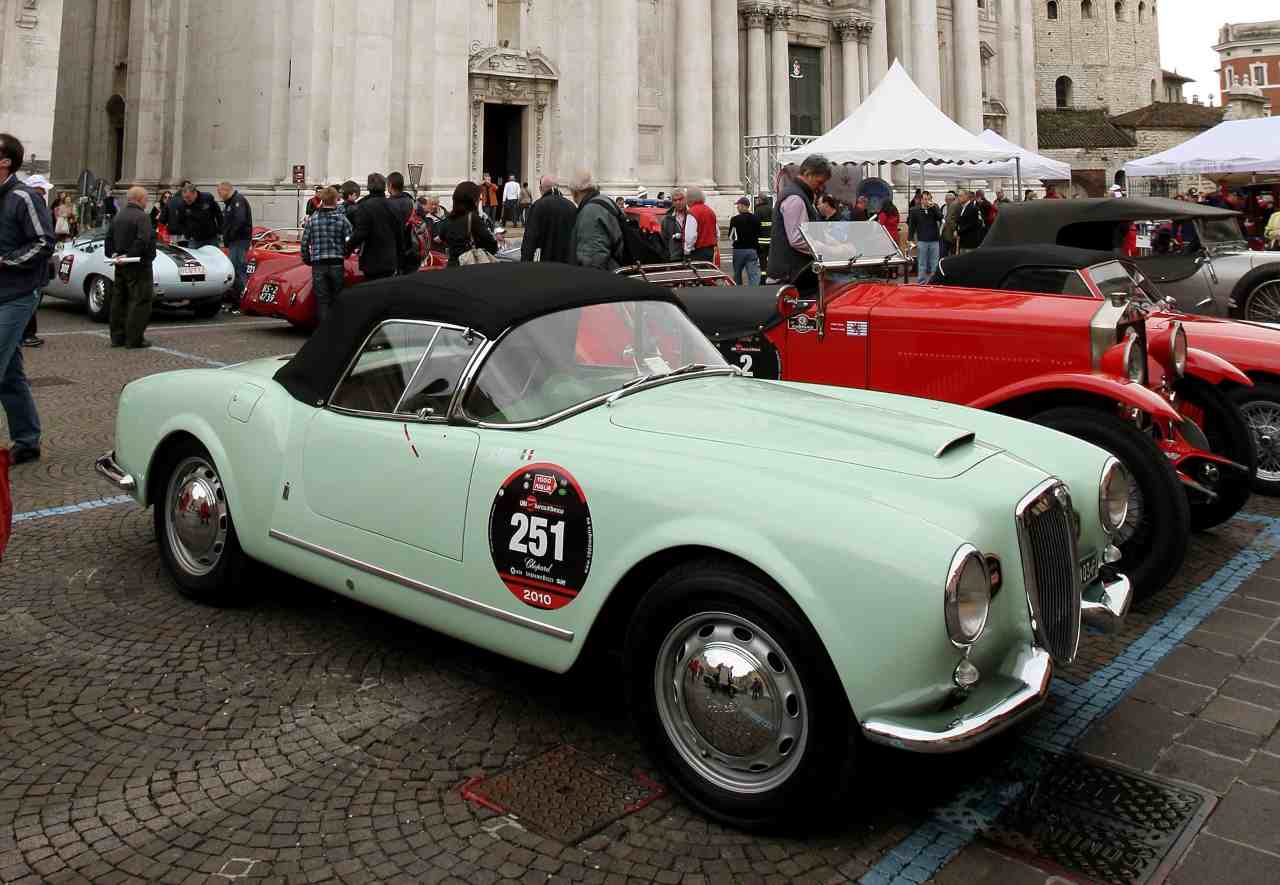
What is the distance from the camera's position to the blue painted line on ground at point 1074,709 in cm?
294

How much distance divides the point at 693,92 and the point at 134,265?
2215 centimetres

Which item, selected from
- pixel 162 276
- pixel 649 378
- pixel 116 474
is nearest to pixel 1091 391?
pixel 649 378

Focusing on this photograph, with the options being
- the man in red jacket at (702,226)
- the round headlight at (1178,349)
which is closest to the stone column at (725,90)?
the man in red jacket at (702,226)

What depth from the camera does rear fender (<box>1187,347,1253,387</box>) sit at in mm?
6133

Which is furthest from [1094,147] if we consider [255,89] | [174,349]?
[174,349]

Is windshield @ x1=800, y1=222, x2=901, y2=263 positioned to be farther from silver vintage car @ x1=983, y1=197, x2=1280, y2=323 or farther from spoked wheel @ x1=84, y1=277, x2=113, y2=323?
spoked wheel @ x1=84, y1=277, x2=113, y2=323

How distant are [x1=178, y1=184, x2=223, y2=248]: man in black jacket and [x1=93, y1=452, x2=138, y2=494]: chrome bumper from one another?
41.3 ft

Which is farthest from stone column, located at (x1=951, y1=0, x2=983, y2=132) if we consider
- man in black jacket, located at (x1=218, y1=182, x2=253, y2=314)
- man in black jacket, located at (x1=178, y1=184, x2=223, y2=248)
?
man in black jacket, located at (x1=178, y1=184, x2=223, y2=248)

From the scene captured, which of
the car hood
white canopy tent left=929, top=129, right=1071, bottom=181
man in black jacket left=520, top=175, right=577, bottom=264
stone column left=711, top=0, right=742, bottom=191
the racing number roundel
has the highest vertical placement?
stone column left=711, top=0, right=742, bottom=191

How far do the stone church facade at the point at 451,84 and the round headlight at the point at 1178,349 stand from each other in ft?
73.4

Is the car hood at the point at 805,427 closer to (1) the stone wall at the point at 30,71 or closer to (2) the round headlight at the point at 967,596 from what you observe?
(2) the round headlight at the point at 967,596

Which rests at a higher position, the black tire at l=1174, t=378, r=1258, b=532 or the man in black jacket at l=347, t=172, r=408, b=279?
the man in black jacket at l=347, t=172, r=408, b=279

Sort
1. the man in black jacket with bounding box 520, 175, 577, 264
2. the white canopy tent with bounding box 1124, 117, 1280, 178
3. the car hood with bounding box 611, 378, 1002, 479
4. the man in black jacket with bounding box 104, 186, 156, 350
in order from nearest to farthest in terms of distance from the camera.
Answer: the car hood with bounding box 611, 378, 1002, 479 → the man in black jacket with bounding box 520, 175, 577, 264 → the man in black jacket with bounding box 104, 186, 156, 350 → the white canopy tent with bounding box 1124, 117, 1280, 178

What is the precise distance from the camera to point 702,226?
16891mm
